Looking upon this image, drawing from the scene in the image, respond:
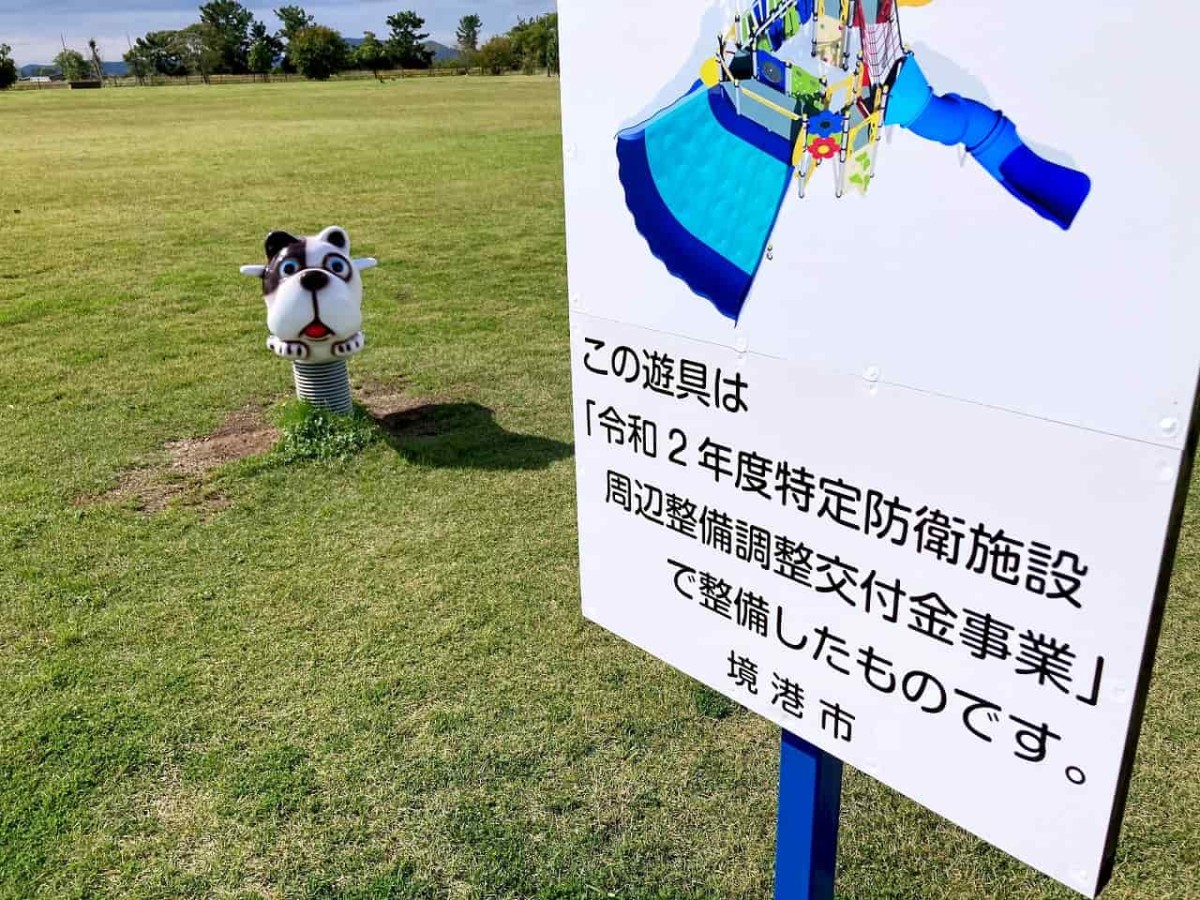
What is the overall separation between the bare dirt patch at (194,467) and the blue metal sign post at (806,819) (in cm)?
377

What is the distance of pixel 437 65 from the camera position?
86.8 meters

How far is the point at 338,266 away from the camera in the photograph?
5.40m

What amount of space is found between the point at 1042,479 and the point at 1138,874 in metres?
1.91

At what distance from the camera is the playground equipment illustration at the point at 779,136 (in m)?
1.33

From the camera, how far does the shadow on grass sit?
17.9ft

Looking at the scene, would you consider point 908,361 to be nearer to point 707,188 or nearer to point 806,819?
point 707,188

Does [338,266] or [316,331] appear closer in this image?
[316,331]

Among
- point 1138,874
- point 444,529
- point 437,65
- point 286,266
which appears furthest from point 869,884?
point 437,65

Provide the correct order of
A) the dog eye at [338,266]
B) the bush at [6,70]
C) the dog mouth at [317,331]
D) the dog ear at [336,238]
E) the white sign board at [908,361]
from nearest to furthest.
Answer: the white sign board at [908,361] < the dog mouth at [317,331] < the dog eye at [338,266] < the dog ear at [336,238] < the bush at [6,70]

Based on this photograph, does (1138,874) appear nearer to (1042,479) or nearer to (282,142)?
(1042,479)

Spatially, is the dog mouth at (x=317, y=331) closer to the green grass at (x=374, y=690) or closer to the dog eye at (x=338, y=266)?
the dog eye at (x=338, y=266)

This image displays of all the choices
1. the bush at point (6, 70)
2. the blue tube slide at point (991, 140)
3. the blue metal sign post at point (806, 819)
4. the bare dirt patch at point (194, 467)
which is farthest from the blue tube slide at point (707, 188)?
the bush at point (6, 70)

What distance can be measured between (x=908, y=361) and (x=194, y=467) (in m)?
4.83

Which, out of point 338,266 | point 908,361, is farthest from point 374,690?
point 338,266
